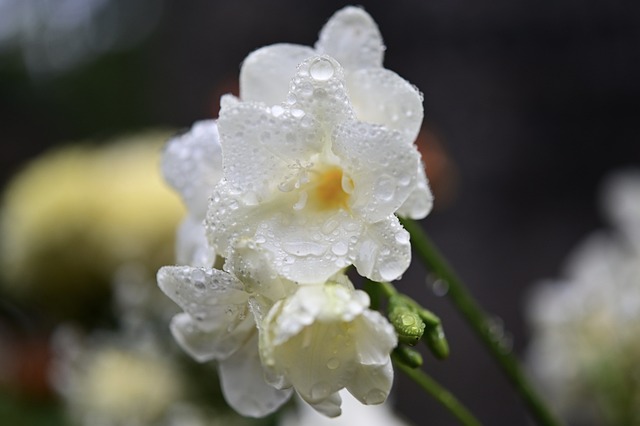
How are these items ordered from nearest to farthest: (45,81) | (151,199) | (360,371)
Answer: (360,371), (151,199), (45,81)

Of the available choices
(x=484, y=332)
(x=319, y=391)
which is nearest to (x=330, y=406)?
(x=319, y=391)

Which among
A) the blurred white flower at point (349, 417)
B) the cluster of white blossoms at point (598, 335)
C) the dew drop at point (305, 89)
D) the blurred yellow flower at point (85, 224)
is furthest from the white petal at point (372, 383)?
the blurred yellow flower at point (85, 224)

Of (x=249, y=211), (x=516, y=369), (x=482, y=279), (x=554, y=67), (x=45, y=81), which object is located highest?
(x=249, y=211)

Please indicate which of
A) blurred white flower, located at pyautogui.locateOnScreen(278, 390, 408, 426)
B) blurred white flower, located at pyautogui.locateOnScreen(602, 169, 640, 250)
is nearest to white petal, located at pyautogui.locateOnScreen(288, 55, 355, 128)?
blurred white flower, located at pyautogui.locateOnScreen(278, 390, 408, 426)

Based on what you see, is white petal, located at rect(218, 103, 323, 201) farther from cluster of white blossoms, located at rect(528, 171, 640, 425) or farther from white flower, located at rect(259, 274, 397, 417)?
cluster of white blossoms, located at rect(528, 171, 640, 425)

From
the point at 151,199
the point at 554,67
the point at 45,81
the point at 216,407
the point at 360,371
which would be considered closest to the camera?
the point at 360,371

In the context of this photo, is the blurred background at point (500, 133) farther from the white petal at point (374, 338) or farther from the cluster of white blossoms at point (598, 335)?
the white petal at point (374, 338)

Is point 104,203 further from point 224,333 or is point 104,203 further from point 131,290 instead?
point 224,333

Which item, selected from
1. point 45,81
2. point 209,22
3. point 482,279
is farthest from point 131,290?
point 45,81
